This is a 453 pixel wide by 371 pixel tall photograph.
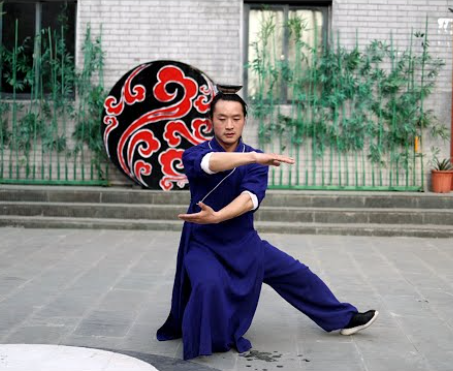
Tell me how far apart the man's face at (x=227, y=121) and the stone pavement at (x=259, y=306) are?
1.29 m

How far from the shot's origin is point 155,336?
17.6ft

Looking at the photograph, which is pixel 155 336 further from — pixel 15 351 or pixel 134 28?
pixel 134 28

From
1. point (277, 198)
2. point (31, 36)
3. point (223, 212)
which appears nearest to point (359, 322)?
point (223, 212)

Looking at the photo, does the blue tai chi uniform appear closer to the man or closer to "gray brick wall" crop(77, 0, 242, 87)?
the man

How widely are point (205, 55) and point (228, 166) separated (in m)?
7.09

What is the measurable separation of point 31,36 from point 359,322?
27.0ft

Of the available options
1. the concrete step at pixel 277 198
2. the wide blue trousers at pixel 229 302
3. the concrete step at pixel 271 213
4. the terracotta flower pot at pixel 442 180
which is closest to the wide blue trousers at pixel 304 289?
the wide blue trousers at pixel 229 302

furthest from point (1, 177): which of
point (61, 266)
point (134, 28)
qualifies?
point (61, 266)

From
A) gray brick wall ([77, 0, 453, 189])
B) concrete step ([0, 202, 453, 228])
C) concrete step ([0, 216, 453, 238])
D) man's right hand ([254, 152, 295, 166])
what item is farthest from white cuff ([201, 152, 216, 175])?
gray brick wall ([77, 0, 453, 189])

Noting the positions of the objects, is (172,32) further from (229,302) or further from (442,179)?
(229,302)

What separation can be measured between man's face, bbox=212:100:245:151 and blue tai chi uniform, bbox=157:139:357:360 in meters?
0.08

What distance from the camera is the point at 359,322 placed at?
5414 mm

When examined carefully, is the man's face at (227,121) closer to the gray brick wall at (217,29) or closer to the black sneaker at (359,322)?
the black sneaker at (359,322)

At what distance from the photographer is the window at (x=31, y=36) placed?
39.1ft
